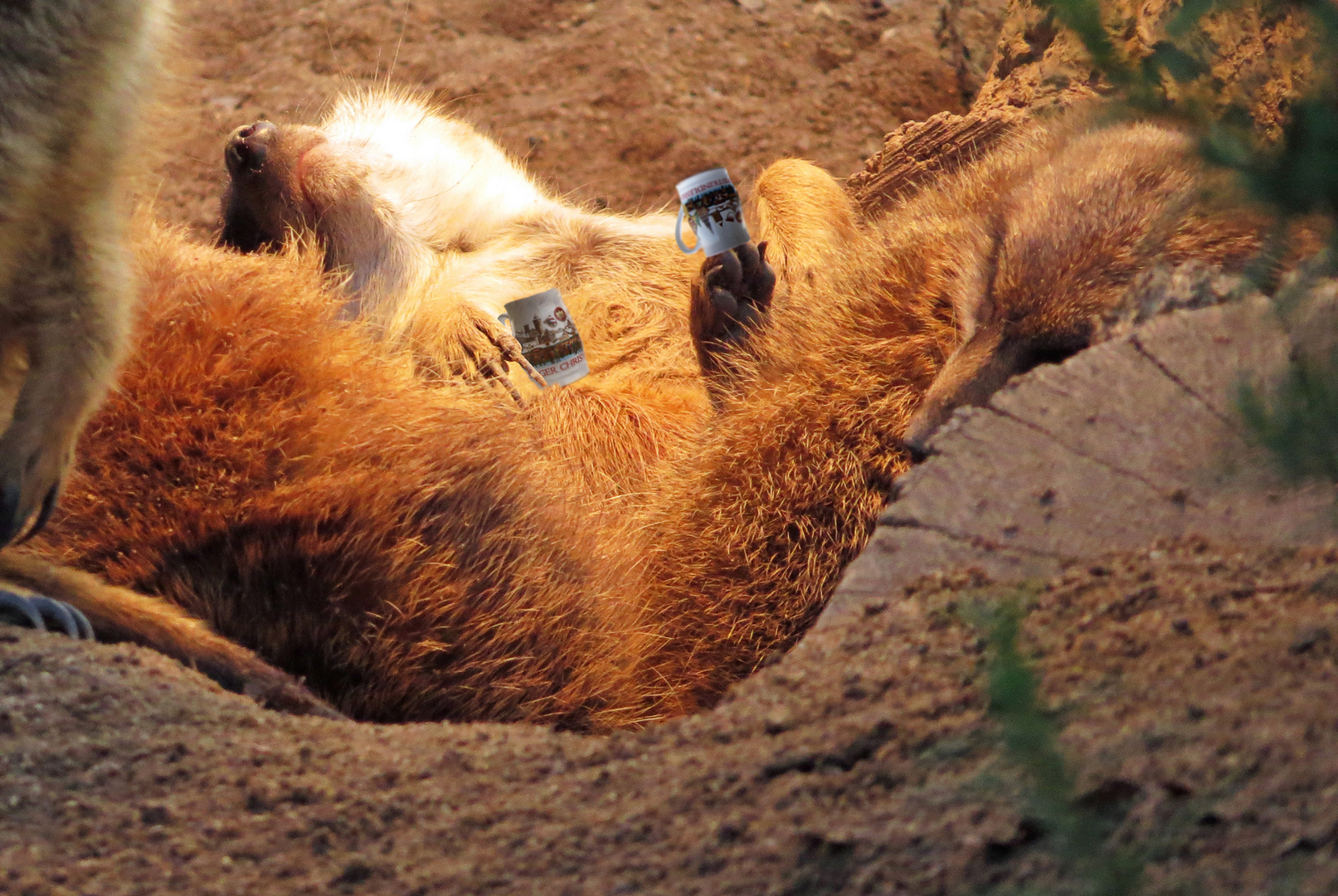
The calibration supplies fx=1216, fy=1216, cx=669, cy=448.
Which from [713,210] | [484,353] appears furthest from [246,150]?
[713,210]

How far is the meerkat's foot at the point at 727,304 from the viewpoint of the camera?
348 centimetres

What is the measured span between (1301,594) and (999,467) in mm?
496

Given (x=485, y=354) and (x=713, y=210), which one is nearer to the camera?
(x=713, y=210)

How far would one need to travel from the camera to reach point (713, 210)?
331 centimetres

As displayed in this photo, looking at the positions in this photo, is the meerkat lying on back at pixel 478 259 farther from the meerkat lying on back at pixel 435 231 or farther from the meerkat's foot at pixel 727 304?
the meerkat's foot at pixel 727 304

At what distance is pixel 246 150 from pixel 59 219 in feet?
5.73

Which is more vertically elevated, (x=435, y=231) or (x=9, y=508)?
(x=435, y=231)

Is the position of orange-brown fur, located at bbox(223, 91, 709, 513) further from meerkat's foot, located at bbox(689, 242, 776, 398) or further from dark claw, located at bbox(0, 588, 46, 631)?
dark claw, located at bbox(0, 588, 46, 631)

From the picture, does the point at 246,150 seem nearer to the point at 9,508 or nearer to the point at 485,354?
the point at 485,354

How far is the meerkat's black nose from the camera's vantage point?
3654 millimetres

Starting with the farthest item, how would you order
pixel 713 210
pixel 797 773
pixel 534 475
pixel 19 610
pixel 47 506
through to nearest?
pixel 713 210, pixel 534 475, pixel 47 506, pixel 19 610, pixel 797 773

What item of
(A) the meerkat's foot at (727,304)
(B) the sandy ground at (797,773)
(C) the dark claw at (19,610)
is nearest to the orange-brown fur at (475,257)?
(A) the meerkat's foot at (727,304)

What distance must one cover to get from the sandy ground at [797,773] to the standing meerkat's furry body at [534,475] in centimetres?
57

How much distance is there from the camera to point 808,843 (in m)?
1.17
